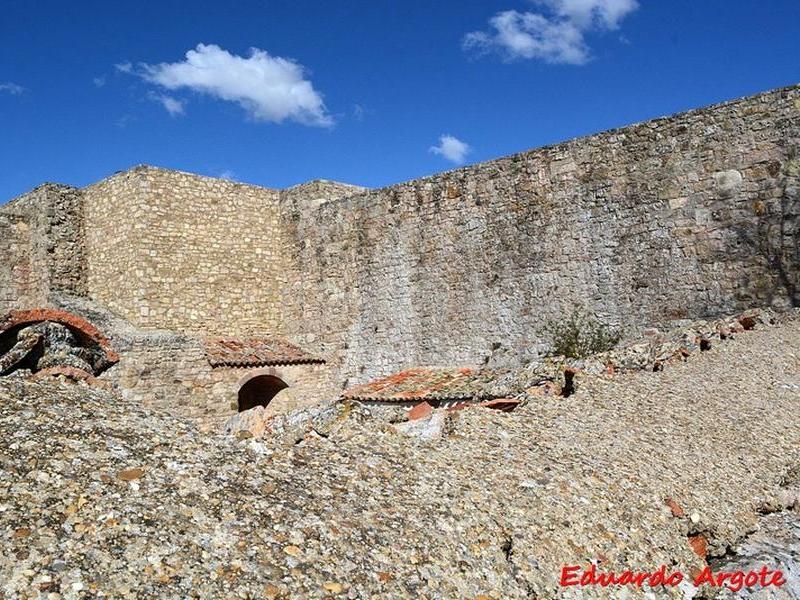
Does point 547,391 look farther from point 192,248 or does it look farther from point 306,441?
A: point 192,248

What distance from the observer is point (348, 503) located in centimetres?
381

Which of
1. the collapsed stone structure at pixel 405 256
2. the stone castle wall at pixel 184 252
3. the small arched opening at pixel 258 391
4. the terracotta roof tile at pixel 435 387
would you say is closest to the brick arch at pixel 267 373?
the collapsed stone structure at pixel 405 256

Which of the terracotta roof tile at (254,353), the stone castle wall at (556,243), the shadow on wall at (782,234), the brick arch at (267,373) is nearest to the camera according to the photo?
the shadow on wall at (782,234)

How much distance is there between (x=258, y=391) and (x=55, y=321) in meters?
12.6

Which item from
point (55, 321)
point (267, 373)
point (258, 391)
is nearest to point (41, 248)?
point (258, 391)

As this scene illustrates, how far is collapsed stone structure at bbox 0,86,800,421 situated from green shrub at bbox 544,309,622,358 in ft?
0.76

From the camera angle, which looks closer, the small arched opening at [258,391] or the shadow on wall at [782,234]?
the shadow on wall at [782,234]

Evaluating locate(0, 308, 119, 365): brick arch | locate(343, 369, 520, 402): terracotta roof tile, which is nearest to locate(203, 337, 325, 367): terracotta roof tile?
locate(343, 369, 520, 402): terracotta roof tile

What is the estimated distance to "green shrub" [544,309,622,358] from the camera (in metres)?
13.0

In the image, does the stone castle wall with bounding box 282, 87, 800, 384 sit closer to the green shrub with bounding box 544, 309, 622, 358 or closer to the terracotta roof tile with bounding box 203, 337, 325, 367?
the green shrub with bounding box 544, 309, 622, 358

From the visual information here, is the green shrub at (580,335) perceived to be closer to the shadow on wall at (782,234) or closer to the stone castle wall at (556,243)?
the stone castle wall at (556,243)

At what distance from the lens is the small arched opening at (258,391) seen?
18.4 m

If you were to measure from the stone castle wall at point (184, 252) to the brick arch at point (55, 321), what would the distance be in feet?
34.0

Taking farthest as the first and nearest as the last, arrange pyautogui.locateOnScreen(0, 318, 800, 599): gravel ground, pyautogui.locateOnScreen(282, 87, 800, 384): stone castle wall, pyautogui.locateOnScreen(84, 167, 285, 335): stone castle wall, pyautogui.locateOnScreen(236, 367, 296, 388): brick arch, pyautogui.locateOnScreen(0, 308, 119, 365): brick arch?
pyautogui.locateOnScreen(84, 167, 285, 335): stone castle wall
pyautogui.locateOnScreen(236, 367, 296, 388): brick arch
pyautogui.locateOnScreen(282, 87, 800, 384): stone castle wall
pyautogui.locateOnScreen(0, 308, 119, 365): brick arch
pyautogui.locateOnScreen(0, 318, 800, 599): gravel ground
